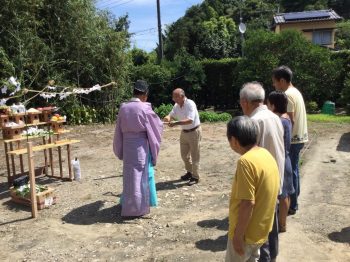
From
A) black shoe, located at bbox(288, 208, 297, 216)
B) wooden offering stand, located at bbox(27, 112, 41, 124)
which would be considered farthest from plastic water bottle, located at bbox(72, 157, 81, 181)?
black shoe, located at bbox(288, 208, 297, 216)

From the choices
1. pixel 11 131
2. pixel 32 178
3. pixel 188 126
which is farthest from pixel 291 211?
pixel 11 131

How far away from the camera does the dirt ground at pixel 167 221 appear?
454 cm

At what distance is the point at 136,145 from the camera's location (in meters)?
5.50

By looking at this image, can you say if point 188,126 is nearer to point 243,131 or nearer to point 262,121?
point 262,121

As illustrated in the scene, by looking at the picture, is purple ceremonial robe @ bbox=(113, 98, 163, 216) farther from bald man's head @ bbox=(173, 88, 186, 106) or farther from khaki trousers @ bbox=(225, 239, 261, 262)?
khaki trousers @ bbox=(225, 239, 261, 262)

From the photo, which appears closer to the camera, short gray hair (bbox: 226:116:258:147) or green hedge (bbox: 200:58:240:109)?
short gray hair (bbox: 226:116:258:147)

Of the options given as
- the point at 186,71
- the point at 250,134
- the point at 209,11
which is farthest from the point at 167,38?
the point at 250,134

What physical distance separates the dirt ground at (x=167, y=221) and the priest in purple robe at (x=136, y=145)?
0.82ft

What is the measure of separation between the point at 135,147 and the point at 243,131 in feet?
9.81

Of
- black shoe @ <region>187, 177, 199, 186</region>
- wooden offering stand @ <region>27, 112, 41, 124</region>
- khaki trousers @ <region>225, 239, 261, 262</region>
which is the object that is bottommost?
black shoe @ <region>187, 177, 199, 186</region>

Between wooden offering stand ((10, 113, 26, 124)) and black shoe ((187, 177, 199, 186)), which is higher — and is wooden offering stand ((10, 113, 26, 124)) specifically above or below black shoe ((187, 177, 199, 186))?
above

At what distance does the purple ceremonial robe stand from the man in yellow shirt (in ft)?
9.16

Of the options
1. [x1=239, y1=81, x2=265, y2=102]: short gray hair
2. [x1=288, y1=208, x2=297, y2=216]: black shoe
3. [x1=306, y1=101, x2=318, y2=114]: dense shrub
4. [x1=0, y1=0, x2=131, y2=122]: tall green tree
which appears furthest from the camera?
[x1=306, y1=101, x2=318, y2=114]: dense shrub

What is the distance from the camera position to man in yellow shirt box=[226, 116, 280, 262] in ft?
8.56
